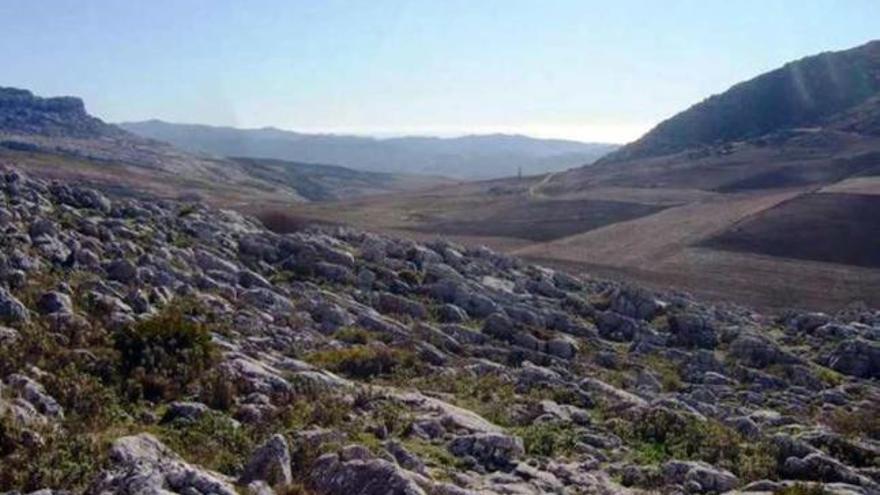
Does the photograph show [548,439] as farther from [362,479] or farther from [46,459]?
[46,459]

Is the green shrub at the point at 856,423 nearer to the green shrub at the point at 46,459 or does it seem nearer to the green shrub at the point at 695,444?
the green shrub at the point at 695,444

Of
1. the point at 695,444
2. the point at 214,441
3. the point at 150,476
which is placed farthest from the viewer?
the point at 695,444

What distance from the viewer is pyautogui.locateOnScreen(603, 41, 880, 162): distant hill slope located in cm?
17138

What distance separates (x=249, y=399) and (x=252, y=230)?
24.5m

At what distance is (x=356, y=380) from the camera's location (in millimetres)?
19484

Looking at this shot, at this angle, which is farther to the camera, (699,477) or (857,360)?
(857,360)

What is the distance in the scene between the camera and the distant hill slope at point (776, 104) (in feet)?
562

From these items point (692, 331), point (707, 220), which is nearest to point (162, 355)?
point (692, 331)

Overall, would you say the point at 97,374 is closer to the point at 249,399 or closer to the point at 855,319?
the point at 249,399

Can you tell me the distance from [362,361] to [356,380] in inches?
42.6

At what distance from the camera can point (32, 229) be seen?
25.6 m

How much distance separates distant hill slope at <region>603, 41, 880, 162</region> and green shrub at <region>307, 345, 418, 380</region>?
517 ft

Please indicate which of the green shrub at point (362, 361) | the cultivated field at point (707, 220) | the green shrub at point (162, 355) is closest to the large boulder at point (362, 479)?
the green shrub at point (162, 355)

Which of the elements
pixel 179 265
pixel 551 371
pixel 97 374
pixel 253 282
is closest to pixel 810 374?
pixel 551 371
